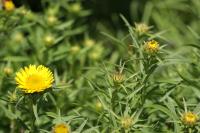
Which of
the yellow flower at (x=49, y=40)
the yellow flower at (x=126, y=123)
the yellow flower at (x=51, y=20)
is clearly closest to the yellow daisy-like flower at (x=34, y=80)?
the yellow flower at (x=126, y=123)

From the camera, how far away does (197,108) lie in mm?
1678

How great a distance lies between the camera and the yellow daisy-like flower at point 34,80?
5.26 ft

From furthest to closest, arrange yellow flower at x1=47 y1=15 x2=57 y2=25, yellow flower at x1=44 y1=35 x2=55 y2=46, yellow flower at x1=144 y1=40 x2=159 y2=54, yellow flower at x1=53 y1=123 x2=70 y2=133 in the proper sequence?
yellow flower at x1=47 y1=15 x2=57 y2=25, yellow flower at x1=44 y1=35 x2=55 y2=46, yellow flower at x1=144 y1=40 x2=159 y2=54, yellow flower at x1=53 y1=123 x2=70 y2=133

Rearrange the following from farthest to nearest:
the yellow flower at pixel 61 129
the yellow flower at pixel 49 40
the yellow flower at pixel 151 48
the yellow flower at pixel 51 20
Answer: the yellow flower at pixel 51 20 → the yellow flower at pixel 49 40 → the yellow flower at pixel 151 48 → the yellow flower at pixel 61 129

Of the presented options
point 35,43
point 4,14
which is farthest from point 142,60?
point 35,43

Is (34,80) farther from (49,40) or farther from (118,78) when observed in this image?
(49,40)

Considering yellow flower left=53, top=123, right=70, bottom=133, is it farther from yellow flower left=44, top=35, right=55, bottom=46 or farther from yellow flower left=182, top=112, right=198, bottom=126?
yellow flower left=44, top=35, right=55, bottom=46

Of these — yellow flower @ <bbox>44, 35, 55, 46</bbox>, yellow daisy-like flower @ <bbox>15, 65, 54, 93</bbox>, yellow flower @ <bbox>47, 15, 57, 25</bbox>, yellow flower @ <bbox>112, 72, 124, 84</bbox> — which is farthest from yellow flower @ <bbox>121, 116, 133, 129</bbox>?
yellow flower @ <bbox>47, 15, 57, 25</bbox>

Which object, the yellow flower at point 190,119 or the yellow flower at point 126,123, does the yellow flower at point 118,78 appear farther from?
the yellow flower at point 190,119

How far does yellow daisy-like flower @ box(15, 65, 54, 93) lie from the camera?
1.60 m

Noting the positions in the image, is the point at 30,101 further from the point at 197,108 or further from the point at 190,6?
the point at 190,6

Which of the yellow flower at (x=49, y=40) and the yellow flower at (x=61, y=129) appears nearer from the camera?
the yellow flower at (x=61, y=129)

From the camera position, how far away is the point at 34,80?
1.63 m

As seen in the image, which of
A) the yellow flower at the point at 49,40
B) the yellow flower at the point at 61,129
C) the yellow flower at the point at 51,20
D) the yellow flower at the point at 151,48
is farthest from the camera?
the yellow flower at the point at 51,20
